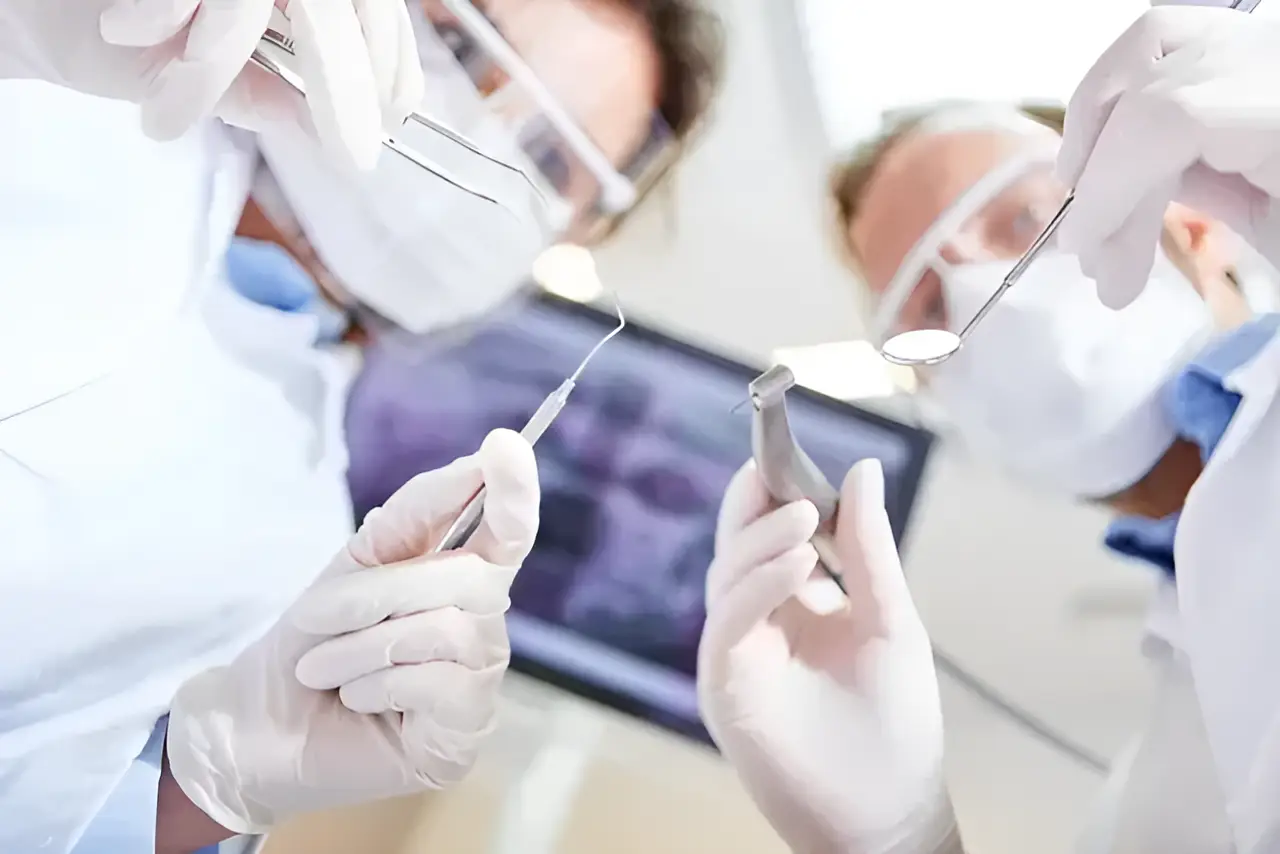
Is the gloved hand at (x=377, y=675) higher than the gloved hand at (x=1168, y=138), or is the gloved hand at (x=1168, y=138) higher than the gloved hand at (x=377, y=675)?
the gloved hand at (x=1168, y=138)

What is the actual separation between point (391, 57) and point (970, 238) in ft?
1.58

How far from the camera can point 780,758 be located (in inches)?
28.3

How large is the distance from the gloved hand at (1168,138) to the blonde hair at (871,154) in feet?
0.52

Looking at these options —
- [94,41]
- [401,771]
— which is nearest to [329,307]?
[94,41]

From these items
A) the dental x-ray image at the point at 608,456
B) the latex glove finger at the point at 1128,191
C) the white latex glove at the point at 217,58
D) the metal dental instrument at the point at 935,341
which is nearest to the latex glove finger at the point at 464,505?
the dental x-ray image at the point at 608,456

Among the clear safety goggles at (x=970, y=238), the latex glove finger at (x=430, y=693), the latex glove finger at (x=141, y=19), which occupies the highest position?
the latex glove finger at (x=141, y=19)

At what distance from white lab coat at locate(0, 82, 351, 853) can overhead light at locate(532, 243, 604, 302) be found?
20 centimetres

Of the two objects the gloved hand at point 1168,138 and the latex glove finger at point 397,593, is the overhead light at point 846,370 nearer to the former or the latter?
the gloved hand at point 1168,138

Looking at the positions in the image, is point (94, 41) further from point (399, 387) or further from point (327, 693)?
point (327, 693)

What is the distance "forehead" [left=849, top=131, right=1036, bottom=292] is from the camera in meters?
0.85

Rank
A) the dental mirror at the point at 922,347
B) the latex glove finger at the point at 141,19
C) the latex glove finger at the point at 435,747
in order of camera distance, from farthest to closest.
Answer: the dental mirror at the point at 922,347
the latex glove finger at the point at 435,747
the latex glove finger at the point at 141,19

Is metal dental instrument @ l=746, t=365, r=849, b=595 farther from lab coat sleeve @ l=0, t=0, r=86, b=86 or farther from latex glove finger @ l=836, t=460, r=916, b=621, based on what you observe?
lab coat sleeve @ l=0, t=0, r=86, b=86

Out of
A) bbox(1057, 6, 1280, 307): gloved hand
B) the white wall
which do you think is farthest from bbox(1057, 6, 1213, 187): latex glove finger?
the white wall

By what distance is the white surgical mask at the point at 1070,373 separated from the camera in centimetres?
79
